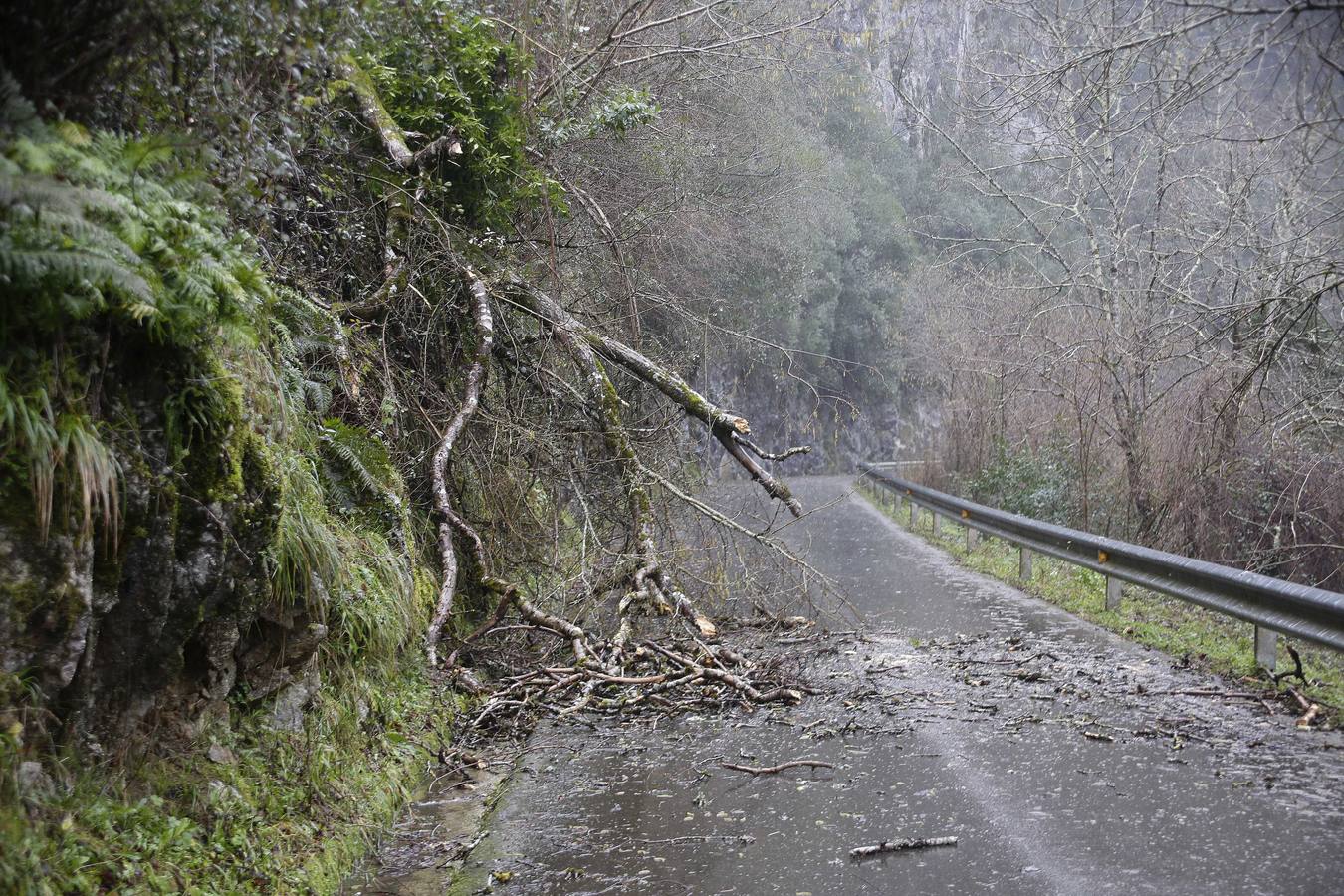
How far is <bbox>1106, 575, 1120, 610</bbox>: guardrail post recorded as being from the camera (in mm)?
11328

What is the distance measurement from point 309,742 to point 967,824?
3.25 metres

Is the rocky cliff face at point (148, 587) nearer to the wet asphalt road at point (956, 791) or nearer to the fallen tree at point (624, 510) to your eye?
the wet asphalt road at point (956, 791)

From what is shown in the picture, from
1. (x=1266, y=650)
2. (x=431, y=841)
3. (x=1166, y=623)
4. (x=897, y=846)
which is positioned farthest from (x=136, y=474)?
(x=1166, y=623)

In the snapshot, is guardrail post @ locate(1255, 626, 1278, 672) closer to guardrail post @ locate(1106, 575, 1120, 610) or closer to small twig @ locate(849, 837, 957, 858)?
guardrail post @ locate(1106, 575, 1120, 610)

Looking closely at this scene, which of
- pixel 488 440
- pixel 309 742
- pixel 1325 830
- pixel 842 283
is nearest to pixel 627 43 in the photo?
pixel 488 440

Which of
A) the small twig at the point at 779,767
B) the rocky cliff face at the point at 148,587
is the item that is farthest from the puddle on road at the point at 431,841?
the small twig at the point at 779,767

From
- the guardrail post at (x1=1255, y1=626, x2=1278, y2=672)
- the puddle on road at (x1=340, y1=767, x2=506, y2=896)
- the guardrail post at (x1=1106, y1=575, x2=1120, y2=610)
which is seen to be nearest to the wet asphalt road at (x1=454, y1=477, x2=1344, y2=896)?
the puddle on road at (x1=340, y1=767, x2=506, y2=896)

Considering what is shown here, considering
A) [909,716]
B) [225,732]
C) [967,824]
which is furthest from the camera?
[909,716]

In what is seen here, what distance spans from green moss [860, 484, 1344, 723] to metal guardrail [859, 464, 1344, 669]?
37 cm

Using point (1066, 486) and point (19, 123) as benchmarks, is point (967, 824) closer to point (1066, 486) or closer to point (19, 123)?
point (19, 123)

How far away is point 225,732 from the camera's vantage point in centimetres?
511

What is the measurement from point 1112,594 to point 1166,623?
0.61 m

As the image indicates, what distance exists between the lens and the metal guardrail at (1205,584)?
24.0ft

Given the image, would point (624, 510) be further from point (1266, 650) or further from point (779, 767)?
point (1266, 650)
